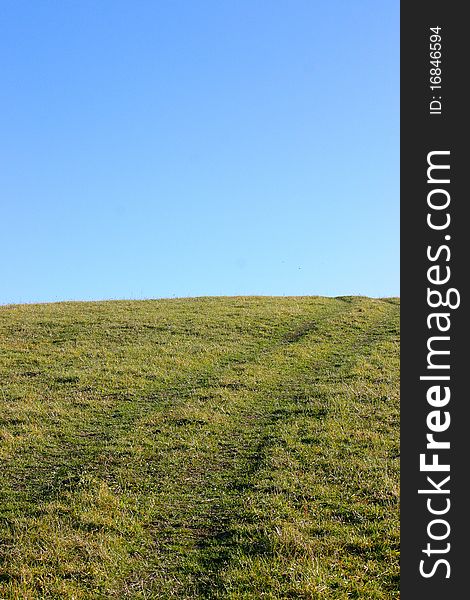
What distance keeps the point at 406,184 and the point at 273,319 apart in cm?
2994

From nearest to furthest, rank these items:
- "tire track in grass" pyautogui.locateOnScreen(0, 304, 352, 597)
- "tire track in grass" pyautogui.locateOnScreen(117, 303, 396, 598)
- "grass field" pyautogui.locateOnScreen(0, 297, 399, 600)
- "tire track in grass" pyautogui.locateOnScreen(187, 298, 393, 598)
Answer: "tire track in grass" pyautogui.locateOnScreen(187, 298, 393, 598), "grass field" pyautogui.locateOnScreen(0, 297, 399, 600), "tire track in grass" pyautogui.locateOnScreen(117, 303, 396, 598), "tire track in grass" pyautogui.locateOnScreen(0, 304, 352, 597)

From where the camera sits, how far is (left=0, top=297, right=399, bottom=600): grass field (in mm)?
10852

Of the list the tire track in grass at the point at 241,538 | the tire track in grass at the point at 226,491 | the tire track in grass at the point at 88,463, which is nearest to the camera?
the tire track in grass at the point at 241,538

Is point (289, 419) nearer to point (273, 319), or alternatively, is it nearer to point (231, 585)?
point (231, 585)

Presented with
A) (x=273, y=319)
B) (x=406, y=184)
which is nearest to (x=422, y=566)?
(x=406, y=184)

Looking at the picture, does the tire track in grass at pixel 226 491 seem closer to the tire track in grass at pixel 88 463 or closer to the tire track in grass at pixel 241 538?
the tire track in grass at pixel 241 538

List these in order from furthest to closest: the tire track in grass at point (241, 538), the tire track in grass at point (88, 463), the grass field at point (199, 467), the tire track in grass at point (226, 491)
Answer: the tire track in grass at point (88, 463)
the tire track in grass at point (226, 491)
the grass field at point (199, 467)
the tire track in grass at point (241, 538)

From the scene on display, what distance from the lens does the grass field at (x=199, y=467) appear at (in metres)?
10.9

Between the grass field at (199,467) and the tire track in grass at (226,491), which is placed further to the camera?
the tire track in grass at (226,491)

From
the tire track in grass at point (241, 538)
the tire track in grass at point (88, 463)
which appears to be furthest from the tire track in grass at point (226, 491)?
the tire track in grass at point (88, 463)

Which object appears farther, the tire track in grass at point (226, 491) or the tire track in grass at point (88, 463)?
the tire track in grass at point (88, 463)

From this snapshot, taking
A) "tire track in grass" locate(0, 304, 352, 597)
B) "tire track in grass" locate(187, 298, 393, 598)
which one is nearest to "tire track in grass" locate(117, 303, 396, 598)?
"tire track in grass" locate(187, 298, 393, 598)

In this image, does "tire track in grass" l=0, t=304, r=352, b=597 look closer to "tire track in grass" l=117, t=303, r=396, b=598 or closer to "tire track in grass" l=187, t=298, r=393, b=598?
"tire track in grass" l=117, t=303, r=396, b=598

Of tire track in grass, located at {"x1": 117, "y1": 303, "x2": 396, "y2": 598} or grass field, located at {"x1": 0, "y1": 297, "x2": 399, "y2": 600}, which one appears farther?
tire track in grass, located at {"x1": 117, "y1": 303, "x2": 396, "y2": 598}
